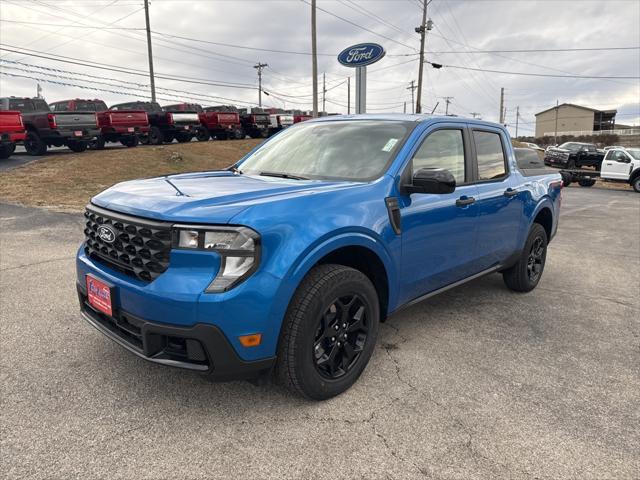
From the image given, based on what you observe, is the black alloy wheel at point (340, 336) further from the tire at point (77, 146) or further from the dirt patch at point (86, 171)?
the tire at point (77, 146)

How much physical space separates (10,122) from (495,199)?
48.7 feet

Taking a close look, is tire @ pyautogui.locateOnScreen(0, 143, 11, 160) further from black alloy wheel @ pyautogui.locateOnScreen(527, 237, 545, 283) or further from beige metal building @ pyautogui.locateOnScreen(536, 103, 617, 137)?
beige metal building @ pyautogui.locateOnScreen(536, 103, 617, 137)

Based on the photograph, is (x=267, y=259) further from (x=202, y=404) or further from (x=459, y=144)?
(x=459, y=144)

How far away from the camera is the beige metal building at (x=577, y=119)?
288ft

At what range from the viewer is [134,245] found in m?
2.51

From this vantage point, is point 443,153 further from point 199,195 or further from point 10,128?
point 10,128

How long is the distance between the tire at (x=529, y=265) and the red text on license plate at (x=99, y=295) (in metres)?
3.77

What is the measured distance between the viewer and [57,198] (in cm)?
1047

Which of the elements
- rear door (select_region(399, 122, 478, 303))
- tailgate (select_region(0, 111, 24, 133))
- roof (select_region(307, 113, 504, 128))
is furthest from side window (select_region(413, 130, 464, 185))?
tailgate (select_region(0, 111, 24, 133))

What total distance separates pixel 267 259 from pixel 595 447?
194 cm

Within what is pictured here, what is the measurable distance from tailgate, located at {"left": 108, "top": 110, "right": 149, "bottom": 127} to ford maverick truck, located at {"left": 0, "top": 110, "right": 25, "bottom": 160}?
401 cm

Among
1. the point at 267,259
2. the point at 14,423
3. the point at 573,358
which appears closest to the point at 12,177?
the point at 14,423

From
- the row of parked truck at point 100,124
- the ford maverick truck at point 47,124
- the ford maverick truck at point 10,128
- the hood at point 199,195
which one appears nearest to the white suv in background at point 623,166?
the row of parked truck at point 100,124

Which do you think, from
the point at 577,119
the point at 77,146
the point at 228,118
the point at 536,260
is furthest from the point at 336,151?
the point at 577,119
